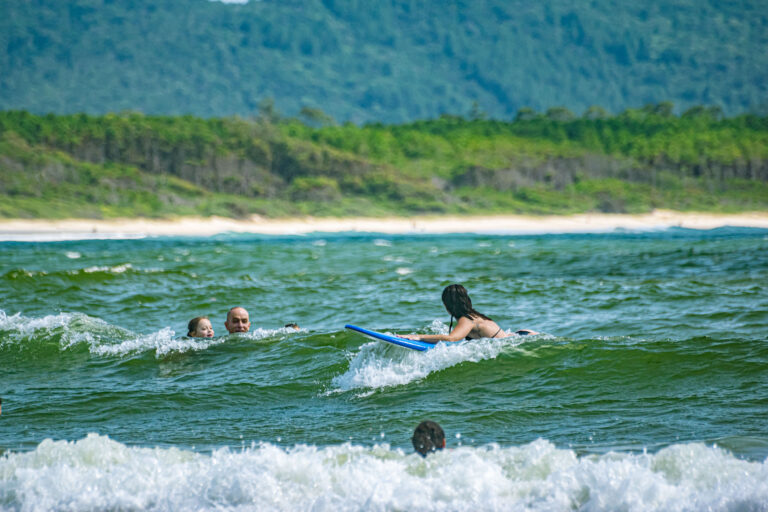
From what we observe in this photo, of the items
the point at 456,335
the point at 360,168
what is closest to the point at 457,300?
the point at 456,335

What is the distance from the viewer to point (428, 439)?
6250 millimetres

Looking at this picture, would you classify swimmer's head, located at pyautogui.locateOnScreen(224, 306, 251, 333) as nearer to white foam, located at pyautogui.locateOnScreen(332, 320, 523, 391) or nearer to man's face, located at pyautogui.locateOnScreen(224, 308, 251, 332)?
man's face, located at pyautogui.locateOnScreen(224, 308, 251, 332)

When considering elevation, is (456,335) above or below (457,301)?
below

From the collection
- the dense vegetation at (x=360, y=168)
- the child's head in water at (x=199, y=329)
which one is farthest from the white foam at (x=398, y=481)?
the dense vegetation at (x=360, y=168)

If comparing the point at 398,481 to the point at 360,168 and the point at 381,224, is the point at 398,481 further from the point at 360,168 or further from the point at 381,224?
the point at 360,168

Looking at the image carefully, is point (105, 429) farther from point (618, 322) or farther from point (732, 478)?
point (618, 322)

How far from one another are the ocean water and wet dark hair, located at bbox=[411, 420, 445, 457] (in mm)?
142

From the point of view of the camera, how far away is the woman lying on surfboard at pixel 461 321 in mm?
9148

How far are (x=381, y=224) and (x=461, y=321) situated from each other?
72.4 m

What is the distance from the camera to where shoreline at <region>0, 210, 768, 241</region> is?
6844cm

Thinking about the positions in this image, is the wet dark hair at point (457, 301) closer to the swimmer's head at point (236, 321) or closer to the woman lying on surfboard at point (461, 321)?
the woman lying on surfboard at point (461, 321)

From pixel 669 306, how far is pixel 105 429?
9.79m

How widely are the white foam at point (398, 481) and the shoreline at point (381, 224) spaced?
60839 millimetres

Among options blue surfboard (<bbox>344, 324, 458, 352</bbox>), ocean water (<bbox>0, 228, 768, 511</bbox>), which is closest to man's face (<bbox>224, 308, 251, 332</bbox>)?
ocean water (<bbox>0, 228, 768, 511</bbox>)
